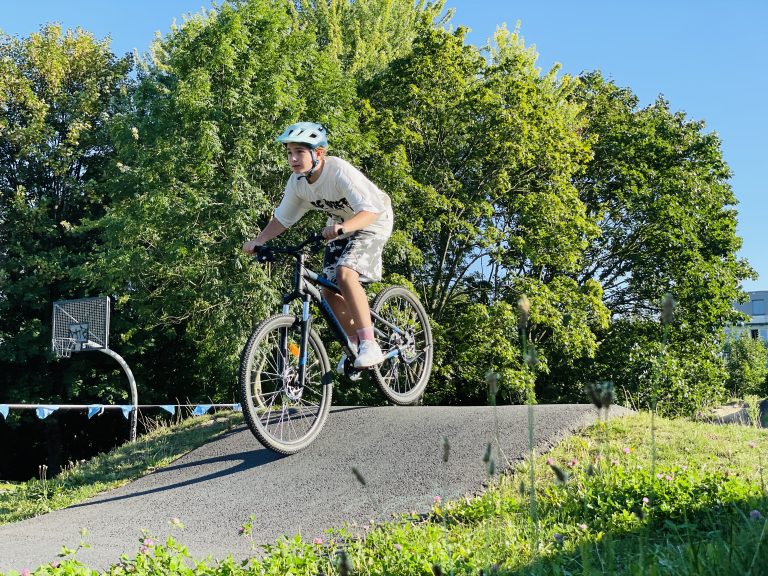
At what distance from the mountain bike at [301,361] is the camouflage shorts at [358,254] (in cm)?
13

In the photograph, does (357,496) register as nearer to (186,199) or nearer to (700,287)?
(186,199)

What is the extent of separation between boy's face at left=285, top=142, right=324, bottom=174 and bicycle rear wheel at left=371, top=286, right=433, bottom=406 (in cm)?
162

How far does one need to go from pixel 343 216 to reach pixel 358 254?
0.44 metres

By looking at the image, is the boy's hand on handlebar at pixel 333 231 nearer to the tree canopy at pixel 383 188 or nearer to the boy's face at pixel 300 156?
the boy's face at pixel 300 156

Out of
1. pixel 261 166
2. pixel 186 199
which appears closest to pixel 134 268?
pixel 186 199

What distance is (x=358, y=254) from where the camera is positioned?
6.18m

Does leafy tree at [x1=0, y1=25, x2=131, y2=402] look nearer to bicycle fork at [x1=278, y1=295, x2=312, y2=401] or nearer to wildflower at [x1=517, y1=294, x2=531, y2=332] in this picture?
bicycle fork at [x1=278, y1=295, x2=312, y2=401]

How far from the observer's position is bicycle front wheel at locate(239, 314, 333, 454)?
19.6 feet

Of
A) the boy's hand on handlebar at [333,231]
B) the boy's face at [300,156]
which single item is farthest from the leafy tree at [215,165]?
the boy's hand on handlebar at [333,231]

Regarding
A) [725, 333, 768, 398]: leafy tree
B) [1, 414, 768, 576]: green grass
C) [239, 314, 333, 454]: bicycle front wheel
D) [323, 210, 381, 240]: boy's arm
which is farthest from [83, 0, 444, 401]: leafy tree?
[725, 333, 768, 398]: leafy tree

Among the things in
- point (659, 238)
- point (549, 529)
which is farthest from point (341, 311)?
point (659, 238)

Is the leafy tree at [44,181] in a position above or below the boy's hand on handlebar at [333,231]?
above

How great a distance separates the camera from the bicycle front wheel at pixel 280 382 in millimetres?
5980

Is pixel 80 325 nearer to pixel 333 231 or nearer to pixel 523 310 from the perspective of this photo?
pixel 333 231
